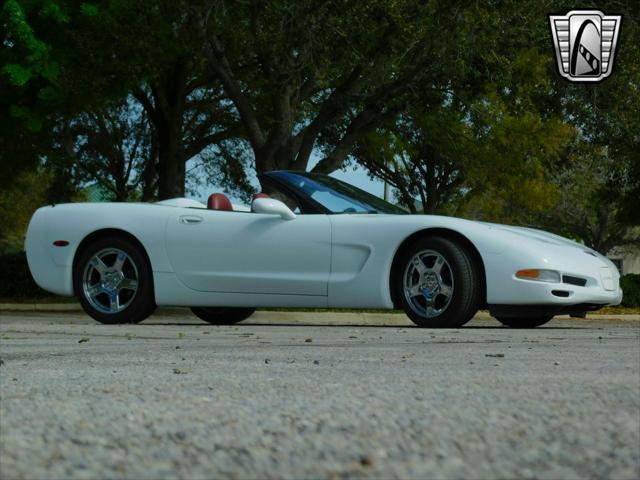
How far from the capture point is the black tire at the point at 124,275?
1001 centimetres

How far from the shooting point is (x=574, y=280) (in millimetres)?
9078

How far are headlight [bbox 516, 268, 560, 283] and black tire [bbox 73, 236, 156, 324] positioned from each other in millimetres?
3450

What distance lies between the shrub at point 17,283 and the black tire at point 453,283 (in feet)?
48.2

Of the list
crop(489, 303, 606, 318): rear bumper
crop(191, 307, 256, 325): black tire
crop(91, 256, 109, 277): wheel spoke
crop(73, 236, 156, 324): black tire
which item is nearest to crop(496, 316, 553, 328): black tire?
crop(489, 303, 606, 318): rear bumper

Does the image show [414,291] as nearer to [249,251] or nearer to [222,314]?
[249,251]

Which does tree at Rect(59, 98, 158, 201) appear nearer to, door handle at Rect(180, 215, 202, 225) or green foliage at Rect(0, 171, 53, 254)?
green foliage at Rect(0, 171, 53, 254)

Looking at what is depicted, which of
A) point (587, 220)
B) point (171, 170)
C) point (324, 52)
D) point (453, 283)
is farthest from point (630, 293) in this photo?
point (587, 220)

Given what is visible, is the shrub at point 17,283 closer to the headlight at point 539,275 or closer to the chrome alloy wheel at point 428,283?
the chrome alloy wheel at point 428,283

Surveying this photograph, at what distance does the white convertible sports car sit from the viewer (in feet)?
29.2

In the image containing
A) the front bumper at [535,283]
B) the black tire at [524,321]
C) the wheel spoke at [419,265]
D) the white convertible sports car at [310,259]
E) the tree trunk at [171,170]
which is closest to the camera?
the front bumper at [535,283]

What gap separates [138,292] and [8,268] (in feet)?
44.2

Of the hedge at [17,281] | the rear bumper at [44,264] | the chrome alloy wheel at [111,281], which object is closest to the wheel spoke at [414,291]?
the chrome alloy wheel at [111,281]

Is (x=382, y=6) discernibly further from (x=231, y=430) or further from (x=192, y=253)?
(x=231, y=430)

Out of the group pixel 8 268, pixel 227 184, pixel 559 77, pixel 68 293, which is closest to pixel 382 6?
pixel 559 77
